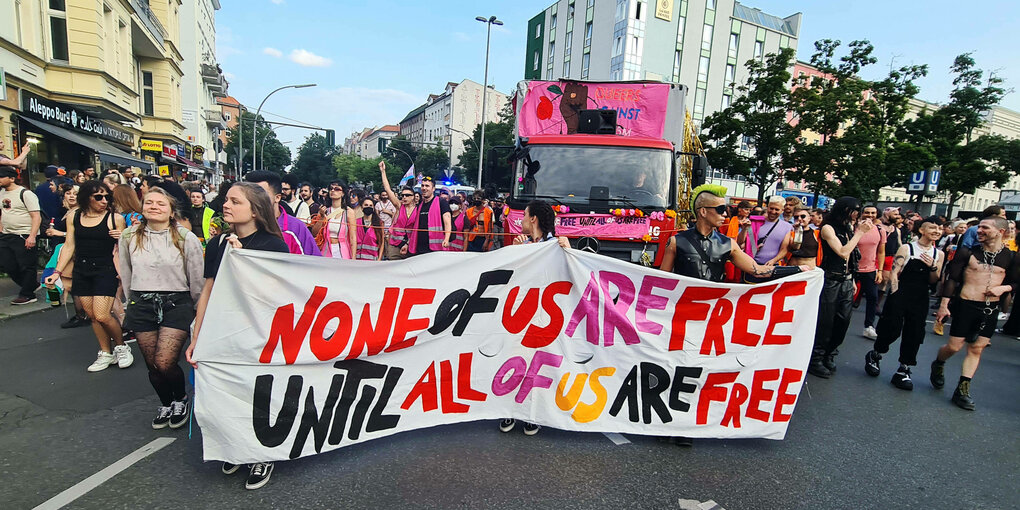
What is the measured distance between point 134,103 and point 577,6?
3937 cm

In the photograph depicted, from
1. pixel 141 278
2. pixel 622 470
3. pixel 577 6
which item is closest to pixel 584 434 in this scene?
pixel 622 470

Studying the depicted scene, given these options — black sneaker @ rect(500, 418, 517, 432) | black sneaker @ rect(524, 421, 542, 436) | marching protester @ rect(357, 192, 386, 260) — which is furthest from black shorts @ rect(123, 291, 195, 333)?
marching protester @ rect(357, 192, 386, 260)

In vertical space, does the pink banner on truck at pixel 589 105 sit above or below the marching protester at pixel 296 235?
above

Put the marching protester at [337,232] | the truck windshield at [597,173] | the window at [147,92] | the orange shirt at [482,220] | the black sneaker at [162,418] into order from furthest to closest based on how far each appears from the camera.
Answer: the window at [147,92]
the orange shirt at [482,220]
the truck windshield at [597,173]
the marching protester at [337,232]
the black sneaker at [162,418]

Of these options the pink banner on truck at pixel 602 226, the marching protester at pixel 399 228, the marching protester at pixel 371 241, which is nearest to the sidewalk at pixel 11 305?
the marching protester at pixel 371 241

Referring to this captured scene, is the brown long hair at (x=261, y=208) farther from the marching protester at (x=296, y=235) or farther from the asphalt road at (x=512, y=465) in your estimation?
the asphalt road at (x=512, y=465)

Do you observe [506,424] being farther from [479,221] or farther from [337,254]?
[479,221]

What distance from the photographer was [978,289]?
4586 mm

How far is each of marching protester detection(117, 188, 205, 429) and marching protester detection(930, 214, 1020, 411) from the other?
252 inches

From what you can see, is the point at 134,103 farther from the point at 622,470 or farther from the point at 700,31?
the point at 700,31

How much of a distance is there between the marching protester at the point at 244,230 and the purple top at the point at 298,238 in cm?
53

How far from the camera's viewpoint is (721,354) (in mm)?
3578

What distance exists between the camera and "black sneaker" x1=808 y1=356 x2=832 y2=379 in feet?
17.5

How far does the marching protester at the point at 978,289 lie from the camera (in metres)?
4.53
